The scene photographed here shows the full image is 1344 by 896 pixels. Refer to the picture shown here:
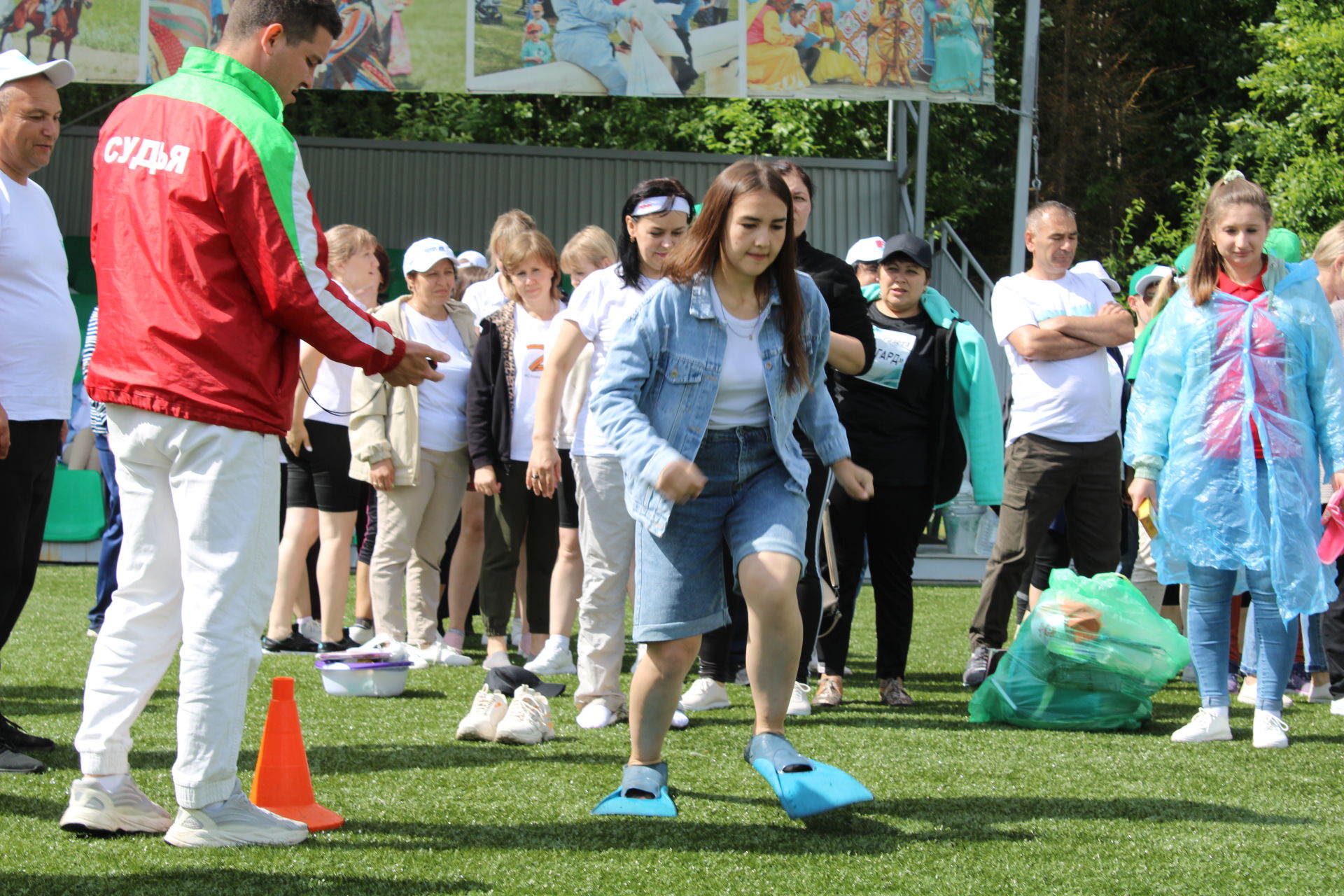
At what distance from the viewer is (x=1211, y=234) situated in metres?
4.66

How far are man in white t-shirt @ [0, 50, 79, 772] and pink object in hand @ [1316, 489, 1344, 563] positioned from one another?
3959mm

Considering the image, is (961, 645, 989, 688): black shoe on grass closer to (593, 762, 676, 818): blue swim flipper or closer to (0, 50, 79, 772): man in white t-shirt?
(593, 762, 676, 818): blue swim flipper

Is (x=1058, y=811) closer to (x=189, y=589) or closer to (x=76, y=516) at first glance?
(x=189, y=589)

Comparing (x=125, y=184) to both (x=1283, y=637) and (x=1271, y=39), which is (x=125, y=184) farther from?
(x=1271, y=39)

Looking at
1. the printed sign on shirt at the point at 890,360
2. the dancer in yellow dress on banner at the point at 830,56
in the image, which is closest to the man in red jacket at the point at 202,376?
the printed sign on shirt at the point at 890,360

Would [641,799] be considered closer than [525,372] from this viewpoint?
Yes

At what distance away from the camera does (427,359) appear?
10.8 ft

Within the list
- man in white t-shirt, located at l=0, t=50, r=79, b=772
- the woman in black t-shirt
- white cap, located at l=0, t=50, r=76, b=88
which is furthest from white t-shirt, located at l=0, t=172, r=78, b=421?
the woman in black t-shirt

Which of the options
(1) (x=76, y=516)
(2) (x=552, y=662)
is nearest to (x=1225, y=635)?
(2) (x=552, y=662)

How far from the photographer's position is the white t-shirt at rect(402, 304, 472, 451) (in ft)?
20.3

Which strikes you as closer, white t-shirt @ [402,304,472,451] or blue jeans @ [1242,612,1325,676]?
blue jeans @ [1242,612,1325,676]

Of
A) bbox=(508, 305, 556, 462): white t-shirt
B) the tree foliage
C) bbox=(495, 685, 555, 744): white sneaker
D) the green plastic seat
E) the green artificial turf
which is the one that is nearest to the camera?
the green artificial turf

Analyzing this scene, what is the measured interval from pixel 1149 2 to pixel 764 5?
1669cm

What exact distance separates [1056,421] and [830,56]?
594cm
